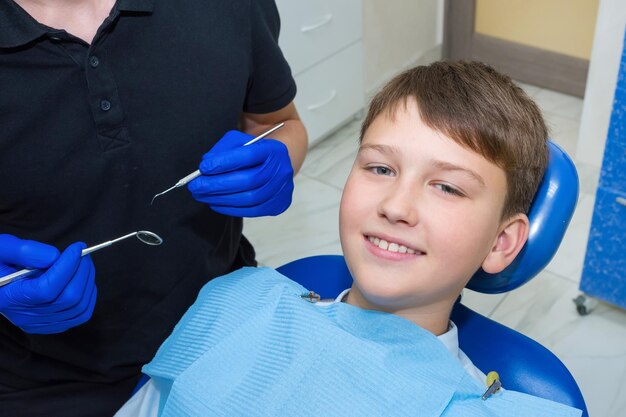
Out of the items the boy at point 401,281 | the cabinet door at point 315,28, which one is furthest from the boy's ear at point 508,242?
the cabinet door at point 315,28

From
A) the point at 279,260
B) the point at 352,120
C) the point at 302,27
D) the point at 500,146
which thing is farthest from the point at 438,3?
the point at 500,146

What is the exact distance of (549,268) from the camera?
7.28ft

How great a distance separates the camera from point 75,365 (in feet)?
4.00

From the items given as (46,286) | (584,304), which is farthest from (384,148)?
(584,304)

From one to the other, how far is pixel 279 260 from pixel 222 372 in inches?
49.9

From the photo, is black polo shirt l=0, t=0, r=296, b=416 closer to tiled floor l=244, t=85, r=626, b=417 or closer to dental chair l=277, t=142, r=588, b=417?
dental chair l=277, t=142, r=588, b=417

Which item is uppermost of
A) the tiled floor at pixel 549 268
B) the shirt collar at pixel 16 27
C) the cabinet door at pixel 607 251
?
the shirt collar at pixel 16 27

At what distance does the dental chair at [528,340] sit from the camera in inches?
43.7

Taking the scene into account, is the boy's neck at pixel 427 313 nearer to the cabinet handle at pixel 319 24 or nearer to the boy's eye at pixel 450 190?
the boy's eye at pixel 450 190

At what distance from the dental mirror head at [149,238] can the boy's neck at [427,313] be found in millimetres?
336

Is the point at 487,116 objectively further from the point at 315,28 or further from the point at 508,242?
the point at 315,28

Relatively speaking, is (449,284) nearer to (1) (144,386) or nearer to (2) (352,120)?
(1) (144,386)

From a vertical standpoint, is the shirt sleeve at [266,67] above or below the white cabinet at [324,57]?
above

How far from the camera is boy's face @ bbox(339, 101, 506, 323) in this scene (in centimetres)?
104
